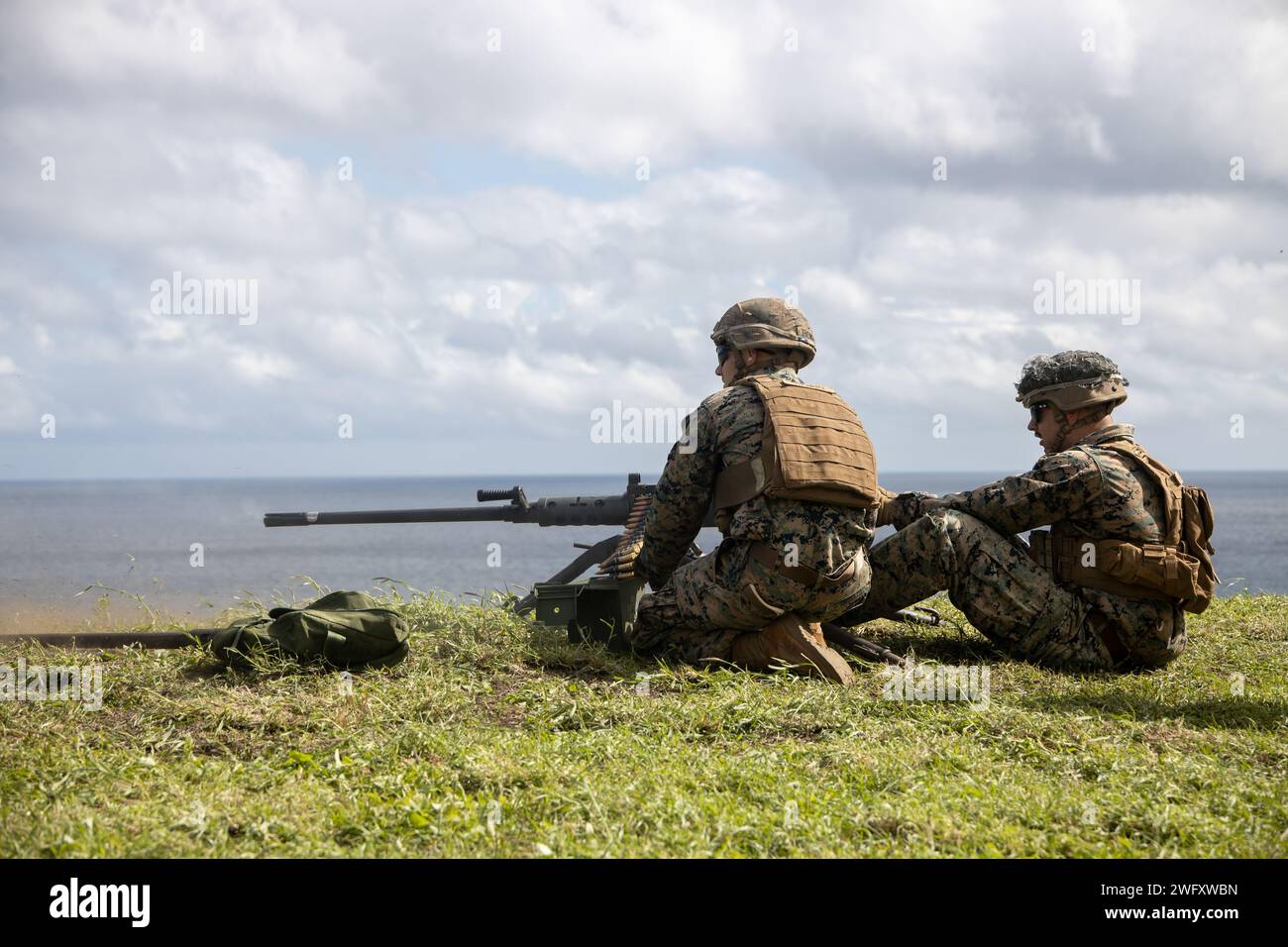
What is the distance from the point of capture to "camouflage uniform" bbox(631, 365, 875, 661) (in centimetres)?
682

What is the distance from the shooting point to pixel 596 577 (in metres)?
7.62

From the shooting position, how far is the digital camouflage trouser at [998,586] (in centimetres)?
722

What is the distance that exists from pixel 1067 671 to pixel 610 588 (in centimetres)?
291

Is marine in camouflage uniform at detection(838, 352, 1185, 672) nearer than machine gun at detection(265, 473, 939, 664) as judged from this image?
Yes

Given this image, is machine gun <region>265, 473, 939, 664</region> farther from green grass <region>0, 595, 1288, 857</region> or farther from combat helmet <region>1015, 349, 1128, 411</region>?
combat helmet <region>1015, 349, 1128, 411</region>

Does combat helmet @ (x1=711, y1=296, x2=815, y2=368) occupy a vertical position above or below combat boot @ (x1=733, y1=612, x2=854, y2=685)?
above

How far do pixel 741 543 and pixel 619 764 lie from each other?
2397mm

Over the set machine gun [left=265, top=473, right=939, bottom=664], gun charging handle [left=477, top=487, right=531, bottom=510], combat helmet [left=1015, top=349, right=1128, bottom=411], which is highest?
combat helmet [left=1015, top=349, right=1128, bottom=411]

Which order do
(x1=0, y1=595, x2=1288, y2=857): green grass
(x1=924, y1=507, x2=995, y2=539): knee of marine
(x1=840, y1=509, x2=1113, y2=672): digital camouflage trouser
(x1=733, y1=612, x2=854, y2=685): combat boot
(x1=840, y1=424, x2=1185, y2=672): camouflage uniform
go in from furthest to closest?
(x1=924, y1=507, x2=995, y2=539): knee of marine < (x1=840, y1=509, x2=1113, y2=672): digital camouflage trouser < (x1=840, y1=424, x2=1185, y2=672): camouflage uniform < (x1=733, y1=612, x2=854, y2=685): combat boot < (x1=0, y1=595, x2=1288, y2=857): green grass

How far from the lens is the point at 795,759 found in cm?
498

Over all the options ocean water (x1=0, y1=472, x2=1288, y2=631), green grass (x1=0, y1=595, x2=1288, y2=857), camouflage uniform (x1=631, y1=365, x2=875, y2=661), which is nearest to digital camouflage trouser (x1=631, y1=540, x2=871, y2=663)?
camouflage uniform (x1=631, y1=365, x2=875, y2=661)

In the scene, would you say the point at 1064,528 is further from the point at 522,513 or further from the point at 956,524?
the point at 522,513
